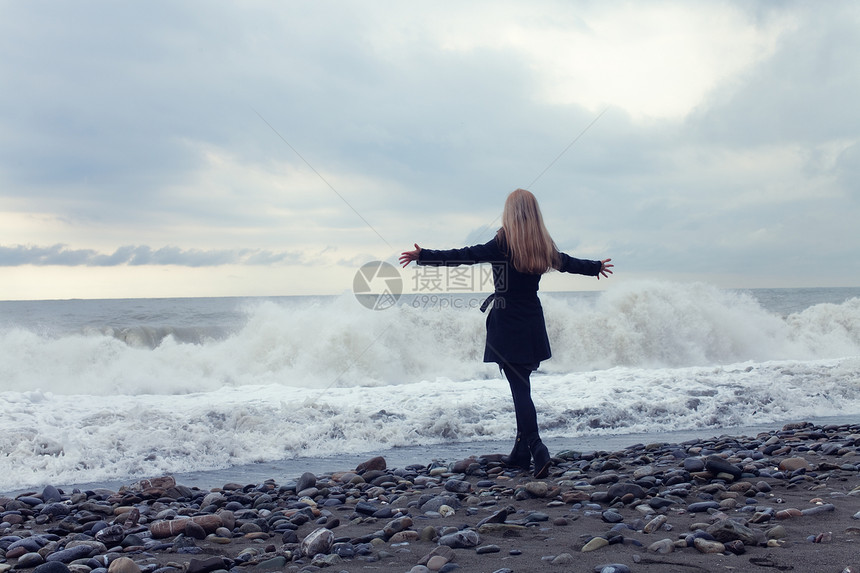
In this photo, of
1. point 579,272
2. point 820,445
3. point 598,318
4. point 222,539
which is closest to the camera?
point 222,539

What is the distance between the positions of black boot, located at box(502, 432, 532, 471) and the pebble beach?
83 mm

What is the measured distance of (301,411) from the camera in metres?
8.23

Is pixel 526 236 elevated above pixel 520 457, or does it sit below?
above

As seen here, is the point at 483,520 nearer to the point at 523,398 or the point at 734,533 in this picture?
the point at 734,533

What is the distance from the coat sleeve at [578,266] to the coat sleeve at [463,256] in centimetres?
51

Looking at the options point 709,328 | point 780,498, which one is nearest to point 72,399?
point 780,498

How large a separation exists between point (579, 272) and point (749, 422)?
17.3ft

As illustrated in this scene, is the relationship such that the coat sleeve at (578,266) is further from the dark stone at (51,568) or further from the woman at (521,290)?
the dark stone at (51,568)

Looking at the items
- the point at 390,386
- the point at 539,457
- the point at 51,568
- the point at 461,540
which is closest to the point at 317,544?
the point at 461,540

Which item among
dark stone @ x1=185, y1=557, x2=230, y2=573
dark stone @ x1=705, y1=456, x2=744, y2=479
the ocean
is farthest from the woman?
dark stone @ x1=185, y1=557, x2=230, y2=573

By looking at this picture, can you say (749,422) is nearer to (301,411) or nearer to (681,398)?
(681,398)

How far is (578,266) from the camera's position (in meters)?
4.88

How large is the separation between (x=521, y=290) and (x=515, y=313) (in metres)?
0.19

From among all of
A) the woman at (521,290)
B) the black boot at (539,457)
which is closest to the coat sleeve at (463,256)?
the woman at (521,290)
